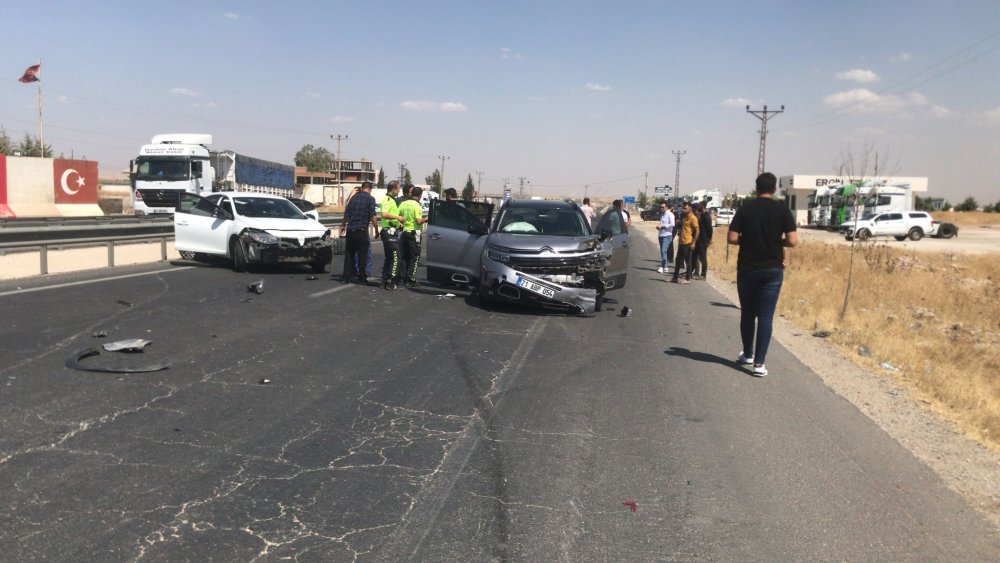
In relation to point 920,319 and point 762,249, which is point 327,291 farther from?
point 920,319

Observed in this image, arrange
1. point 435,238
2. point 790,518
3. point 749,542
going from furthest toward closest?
point 435,238
point 790,518
point 749,542

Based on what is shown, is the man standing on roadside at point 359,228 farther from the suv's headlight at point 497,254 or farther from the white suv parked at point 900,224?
the white suv parked at point 900,224

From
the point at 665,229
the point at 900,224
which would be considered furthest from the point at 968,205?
the point at 665,229

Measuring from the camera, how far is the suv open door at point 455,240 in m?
13.2

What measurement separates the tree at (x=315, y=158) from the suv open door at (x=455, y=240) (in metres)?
154

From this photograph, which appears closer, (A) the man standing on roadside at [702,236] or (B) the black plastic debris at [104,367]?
(B) the black plastic debris at [104,367]

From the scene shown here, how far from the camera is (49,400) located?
5.82 metres

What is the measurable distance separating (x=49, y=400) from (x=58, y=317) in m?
3.97

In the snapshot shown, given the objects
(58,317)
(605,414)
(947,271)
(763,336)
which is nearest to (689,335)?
(763,336)

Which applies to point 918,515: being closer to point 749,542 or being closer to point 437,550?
point 749,542

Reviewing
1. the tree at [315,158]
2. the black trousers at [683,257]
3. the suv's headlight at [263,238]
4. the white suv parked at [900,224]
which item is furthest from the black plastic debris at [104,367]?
the tree at [315,158]

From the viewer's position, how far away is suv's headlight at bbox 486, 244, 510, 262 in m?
11.4

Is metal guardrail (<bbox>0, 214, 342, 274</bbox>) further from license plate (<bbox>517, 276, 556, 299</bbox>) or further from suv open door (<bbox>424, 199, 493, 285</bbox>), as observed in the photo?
license plate (<bbox>517, 276, 556, 299</bbox>)

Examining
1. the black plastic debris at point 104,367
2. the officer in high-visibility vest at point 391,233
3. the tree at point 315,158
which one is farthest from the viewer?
the tree at point 315,158
